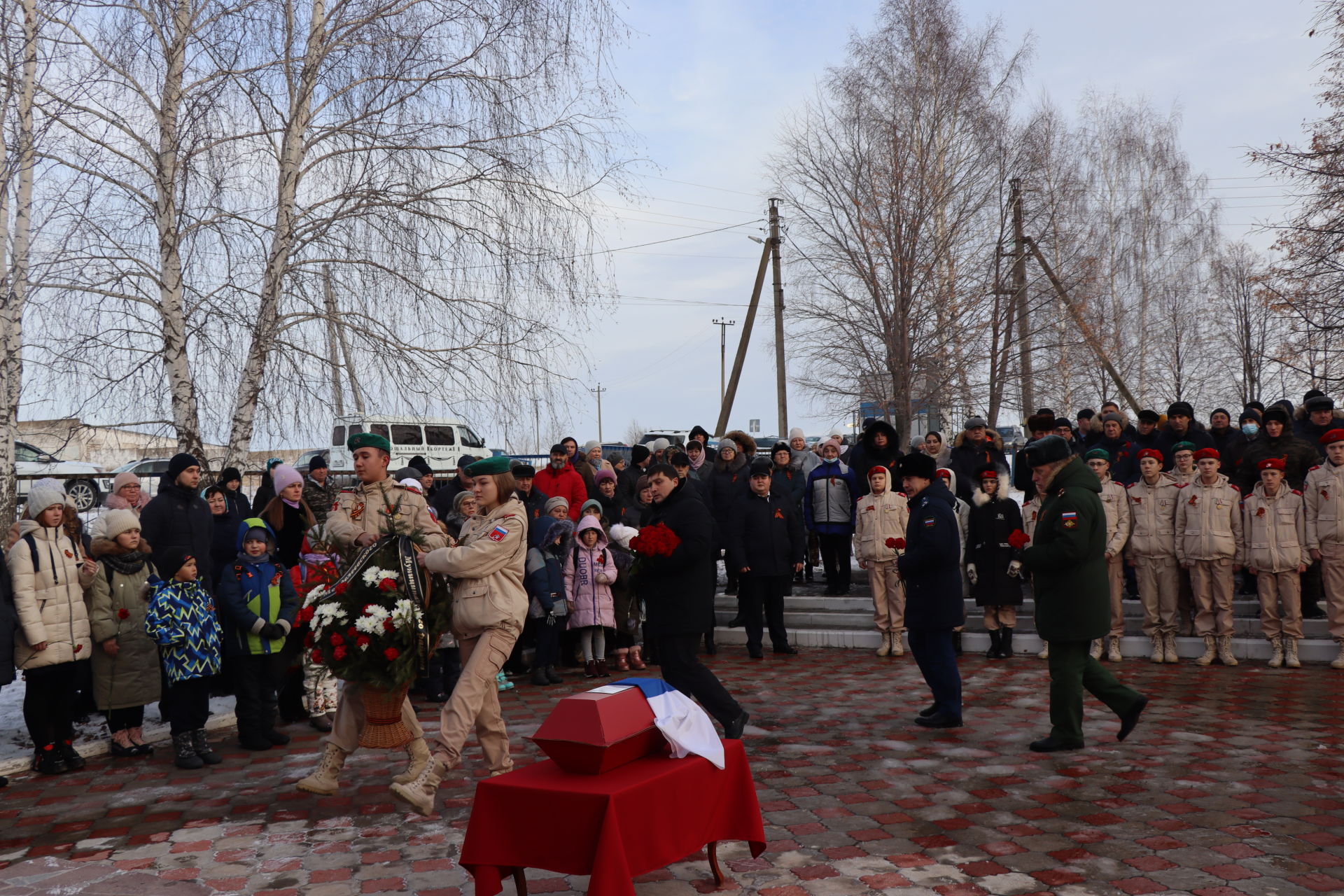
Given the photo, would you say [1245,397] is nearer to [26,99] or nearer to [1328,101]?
[1328,101]

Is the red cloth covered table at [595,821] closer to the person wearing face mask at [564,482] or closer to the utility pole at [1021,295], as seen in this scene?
the person wearing face mask at [564,482]

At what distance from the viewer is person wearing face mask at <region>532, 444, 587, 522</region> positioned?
11844 mm

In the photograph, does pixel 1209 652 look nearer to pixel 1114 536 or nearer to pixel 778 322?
pixel 1114 536

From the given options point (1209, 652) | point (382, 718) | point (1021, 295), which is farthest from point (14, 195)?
point (1021, 295)

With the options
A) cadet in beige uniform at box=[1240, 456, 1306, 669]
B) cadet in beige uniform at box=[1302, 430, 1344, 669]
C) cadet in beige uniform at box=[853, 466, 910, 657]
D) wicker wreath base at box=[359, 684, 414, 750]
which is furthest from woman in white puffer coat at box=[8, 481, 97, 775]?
cadet in beige uniform at box=[1302, 430, 1344, 669]

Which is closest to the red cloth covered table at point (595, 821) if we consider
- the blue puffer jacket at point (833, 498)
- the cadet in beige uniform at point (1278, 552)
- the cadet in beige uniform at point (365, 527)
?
the cadet in beige uniform at point (365, 527)

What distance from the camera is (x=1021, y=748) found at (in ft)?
22.2

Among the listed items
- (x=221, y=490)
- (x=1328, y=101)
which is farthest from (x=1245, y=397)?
(x=221, y=490)

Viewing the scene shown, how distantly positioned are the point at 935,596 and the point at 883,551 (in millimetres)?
3541

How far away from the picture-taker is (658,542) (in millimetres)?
6805

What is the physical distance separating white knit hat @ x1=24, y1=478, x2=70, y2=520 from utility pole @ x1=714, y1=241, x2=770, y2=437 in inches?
786

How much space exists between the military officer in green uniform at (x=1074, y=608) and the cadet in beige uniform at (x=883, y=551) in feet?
13.4

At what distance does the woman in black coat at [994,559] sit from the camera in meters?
10.6

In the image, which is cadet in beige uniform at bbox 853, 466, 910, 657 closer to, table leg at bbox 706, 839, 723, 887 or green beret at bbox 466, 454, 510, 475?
green beret at bbox 466, 454, 510, 475
